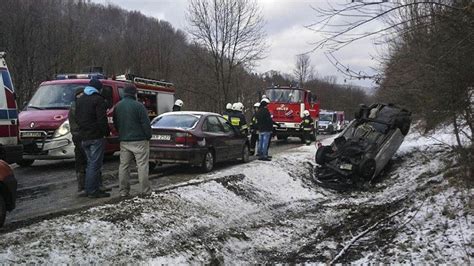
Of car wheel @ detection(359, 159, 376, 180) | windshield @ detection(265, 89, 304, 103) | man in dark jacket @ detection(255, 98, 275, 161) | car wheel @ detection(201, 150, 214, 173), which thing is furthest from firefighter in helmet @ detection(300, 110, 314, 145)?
car wheel @ detection(201, 150, 214, 173)

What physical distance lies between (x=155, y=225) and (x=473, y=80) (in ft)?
18.2

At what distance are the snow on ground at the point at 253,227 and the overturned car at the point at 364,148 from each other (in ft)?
2.61

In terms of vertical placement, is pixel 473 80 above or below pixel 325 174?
above

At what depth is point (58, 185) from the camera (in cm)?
1002

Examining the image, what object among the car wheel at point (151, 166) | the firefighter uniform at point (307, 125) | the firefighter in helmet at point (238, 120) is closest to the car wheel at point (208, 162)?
the car wheel at point (151, 166)

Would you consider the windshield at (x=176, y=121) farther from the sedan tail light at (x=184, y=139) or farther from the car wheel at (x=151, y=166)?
the car wheel at (x=151, y=166)

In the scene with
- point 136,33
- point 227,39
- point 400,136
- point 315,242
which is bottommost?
point 315,242

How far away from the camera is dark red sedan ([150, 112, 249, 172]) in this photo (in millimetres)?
11227

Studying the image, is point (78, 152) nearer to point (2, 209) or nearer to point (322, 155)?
point (2, 209)

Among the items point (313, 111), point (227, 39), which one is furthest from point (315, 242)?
point (227, 39)

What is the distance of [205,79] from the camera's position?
37.9 meters

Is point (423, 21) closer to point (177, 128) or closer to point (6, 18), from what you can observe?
point (177, 128)

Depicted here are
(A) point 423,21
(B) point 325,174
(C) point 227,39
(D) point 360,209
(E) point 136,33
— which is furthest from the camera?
(E) point 136,33

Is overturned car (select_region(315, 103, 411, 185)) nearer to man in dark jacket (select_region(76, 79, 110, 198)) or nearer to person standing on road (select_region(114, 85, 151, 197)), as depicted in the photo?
person standing on road (select_region(114, 85, 151, 197))
